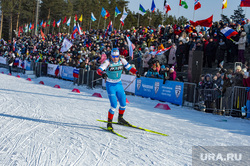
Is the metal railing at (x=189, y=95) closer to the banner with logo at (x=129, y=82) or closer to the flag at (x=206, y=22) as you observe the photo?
the banner with logo at (x=129, y=82)

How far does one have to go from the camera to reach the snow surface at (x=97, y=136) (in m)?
4.64

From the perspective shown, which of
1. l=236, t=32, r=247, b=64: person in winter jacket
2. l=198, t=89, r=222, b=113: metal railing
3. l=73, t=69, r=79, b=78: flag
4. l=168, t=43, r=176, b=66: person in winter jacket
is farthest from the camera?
l=73, t=69, r=79, b=78: flag

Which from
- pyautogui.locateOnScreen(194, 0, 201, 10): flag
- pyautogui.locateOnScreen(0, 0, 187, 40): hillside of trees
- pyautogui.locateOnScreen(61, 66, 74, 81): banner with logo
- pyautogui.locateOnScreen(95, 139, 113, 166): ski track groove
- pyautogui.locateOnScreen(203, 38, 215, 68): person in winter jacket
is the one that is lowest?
pyautogui.locateOnScreen(95, 139, 113, 166): ski track groove

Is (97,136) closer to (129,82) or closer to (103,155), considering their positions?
(103,155)

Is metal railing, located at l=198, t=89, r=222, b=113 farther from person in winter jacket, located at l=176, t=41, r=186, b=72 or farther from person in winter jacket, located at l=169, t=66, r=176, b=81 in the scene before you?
person in winter jacket, located at l=176, t=41, r=186, b=72

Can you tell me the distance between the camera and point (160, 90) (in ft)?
42.0

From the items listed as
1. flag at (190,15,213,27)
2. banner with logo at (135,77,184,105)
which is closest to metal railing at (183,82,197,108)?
banner with logo at (135,77,184,105)

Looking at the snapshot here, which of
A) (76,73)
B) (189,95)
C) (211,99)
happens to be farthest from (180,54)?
(76,73)

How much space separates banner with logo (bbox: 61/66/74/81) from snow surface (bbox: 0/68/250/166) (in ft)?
32.6

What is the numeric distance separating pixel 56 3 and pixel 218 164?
75.6 metres

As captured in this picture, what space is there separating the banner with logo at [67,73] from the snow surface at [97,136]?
9925 mm

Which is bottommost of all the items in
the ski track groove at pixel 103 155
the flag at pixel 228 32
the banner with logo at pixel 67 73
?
the ski track groove at pixel 103 155

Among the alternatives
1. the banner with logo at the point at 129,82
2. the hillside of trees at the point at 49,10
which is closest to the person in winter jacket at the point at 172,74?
the banner with logo at the point at 129,82

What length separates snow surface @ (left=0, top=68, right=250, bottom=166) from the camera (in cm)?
464
